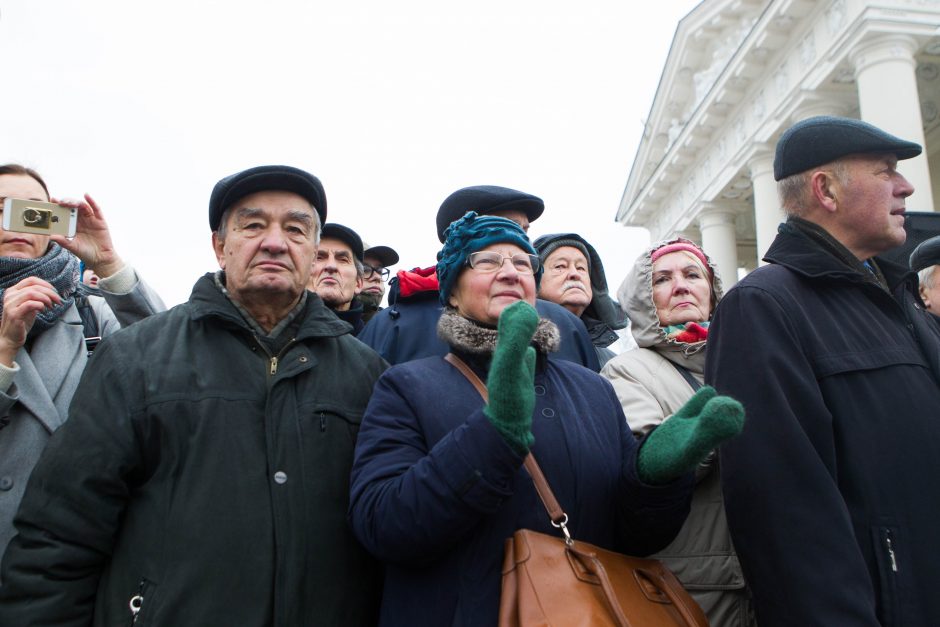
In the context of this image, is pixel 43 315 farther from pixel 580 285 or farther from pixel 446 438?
pixel 580 285

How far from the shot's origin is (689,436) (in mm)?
1780

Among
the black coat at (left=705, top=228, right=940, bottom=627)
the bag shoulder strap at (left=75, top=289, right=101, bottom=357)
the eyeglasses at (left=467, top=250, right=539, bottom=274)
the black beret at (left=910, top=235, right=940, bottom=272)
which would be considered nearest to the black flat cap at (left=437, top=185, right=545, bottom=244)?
the eyeglasses at (left=467, top=250, right=539, bottom=274)

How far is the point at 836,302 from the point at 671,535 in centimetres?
97

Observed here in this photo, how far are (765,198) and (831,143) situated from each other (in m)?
15.5

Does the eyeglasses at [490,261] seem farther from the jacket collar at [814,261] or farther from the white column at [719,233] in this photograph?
the white column at [719,233]

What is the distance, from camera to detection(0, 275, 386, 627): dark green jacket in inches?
76.5

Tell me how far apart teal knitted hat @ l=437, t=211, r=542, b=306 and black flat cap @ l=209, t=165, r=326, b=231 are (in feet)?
1.91

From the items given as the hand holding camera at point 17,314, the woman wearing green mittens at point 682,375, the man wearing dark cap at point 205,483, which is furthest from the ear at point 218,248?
the woman wearing green mittens at point 682,375

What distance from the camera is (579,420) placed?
2232mm

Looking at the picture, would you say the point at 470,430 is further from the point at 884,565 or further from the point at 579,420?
the point at 884,565

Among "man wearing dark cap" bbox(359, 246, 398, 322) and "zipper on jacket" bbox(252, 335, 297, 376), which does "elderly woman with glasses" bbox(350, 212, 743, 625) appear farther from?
"man wearing dark cap" bbox(359, 246, 398, 322)

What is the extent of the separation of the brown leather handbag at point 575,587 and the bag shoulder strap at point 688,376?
1.02 metres

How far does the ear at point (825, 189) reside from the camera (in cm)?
246

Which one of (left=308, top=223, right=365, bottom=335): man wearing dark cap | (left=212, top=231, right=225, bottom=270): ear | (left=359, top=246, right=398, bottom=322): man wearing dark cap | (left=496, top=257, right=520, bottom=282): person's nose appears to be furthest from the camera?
(left=359, top=246, right=398, bottom=322): man wearing dark cap
